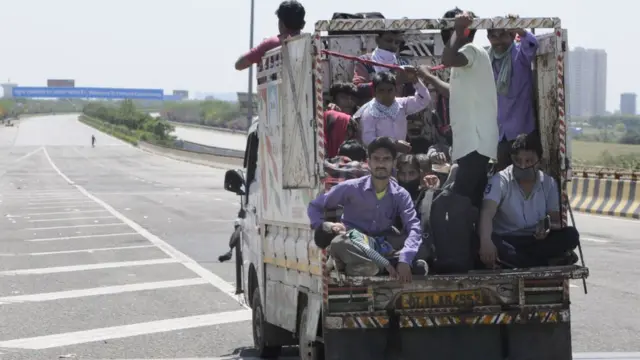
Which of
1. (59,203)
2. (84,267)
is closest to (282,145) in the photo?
(84,267)

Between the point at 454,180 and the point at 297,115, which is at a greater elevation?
the point at 297,115

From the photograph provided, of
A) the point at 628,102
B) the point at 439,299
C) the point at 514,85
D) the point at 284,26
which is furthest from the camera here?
the point at 628,102

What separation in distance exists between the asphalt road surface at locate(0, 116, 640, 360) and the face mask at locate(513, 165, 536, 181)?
258 cm

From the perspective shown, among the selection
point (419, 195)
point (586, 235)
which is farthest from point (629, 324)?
point (586, 235)

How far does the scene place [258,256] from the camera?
1050 centimetres

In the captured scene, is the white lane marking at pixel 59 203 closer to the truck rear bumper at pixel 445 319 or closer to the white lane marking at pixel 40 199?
the white lane marking at pixel 40 199

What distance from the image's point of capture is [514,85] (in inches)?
366

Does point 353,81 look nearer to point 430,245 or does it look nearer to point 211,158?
point 430,245

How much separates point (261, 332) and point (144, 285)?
609cm

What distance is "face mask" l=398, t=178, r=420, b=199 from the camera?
345 inches

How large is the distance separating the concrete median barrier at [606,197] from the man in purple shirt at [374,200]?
68.7 feet

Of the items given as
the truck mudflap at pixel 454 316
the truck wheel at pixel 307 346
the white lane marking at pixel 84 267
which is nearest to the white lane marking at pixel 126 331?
the truck wheel at pixel 307 346

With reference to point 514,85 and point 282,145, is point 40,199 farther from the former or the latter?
point 514,85

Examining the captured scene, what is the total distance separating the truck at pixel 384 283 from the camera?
797 centimetres
